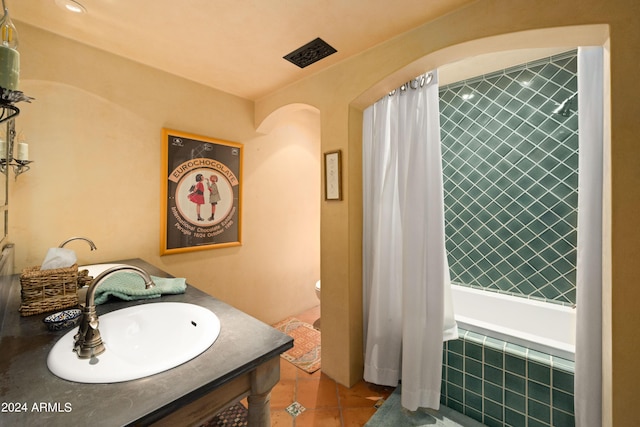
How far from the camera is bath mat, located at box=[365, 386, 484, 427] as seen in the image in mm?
1625

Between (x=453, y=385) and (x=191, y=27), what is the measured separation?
286 centimetres

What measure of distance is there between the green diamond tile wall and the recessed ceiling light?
2925 mm

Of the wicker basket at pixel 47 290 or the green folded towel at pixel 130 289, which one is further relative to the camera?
the green folded towel at pixel 130 289

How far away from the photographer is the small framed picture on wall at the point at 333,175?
1.93 m

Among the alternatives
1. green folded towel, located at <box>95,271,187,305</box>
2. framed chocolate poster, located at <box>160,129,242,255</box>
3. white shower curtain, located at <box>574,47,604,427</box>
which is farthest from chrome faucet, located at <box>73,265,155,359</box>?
white shower curtain, located at <box>574,47,604,427</box>

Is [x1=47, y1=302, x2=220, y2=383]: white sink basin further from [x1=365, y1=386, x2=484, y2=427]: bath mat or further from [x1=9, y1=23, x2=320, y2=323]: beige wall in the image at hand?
[x1=365, y1=386, x2=484, y2=427]: bath mat

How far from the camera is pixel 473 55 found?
4.93 feet

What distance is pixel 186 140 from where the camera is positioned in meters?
2.18

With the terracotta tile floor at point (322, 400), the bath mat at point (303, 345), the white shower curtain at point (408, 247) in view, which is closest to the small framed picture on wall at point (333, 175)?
the white shower curtain at point (408, 247)

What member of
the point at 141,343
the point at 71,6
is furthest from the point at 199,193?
the point at 141,343

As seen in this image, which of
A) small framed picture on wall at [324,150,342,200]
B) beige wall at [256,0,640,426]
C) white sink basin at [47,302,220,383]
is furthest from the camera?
small framed picture on wall at [324,150,342,200]

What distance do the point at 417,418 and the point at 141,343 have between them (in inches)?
67.0

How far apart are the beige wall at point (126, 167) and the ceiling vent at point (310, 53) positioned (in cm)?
69

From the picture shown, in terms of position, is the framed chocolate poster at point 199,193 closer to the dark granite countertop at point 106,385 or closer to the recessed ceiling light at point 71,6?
the recessed ceiling light at point 71,6
